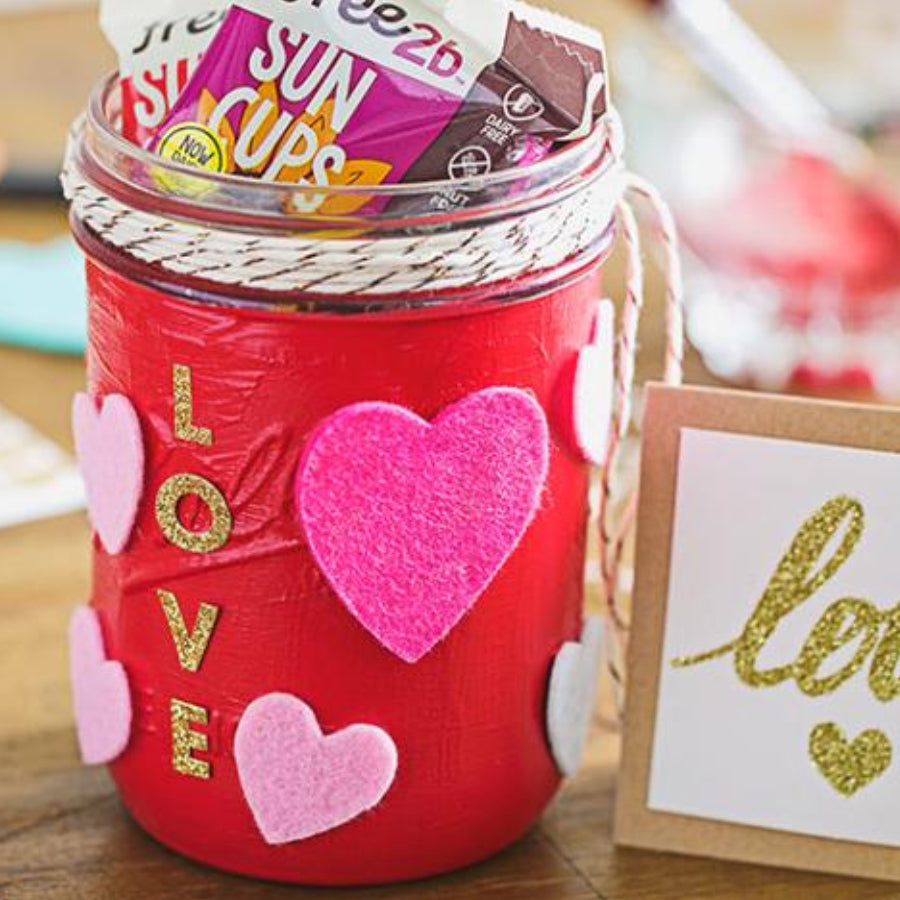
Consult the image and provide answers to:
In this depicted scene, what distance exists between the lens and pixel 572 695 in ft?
2.46

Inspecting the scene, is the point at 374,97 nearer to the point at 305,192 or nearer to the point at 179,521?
the point at 305,192

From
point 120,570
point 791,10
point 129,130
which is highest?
point 129,130

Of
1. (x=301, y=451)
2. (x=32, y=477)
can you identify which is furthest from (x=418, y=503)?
(x=32, y=477)

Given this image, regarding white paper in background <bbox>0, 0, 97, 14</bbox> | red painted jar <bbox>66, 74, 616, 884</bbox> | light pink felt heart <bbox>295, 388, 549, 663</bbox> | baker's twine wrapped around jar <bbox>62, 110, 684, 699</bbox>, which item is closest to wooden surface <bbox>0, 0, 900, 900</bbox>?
red painted jar <bbox>66, 74, 616, 884</bbox>

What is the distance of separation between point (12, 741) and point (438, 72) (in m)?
0.34

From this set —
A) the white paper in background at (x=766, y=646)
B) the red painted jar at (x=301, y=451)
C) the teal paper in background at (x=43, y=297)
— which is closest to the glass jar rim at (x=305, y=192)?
the red painted jar at (x=301, y=451)

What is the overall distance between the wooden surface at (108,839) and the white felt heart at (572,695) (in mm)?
36

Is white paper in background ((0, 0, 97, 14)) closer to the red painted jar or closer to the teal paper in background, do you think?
the teal paper in background

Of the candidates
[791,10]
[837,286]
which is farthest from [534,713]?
[791,10]

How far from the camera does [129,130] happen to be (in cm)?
71

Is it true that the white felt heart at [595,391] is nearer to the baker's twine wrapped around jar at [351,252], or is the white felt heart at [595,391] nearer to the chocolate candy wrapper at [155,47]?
the baker's twine wrapped around jar at [351,252]

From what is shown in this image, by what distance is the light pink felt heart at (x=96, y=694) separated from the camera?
73 centimetres

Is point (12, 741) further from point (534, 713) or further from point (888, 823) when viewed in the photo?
point (888, 823)

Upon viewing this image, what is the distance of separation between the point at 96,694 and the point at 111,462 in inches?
3.6
